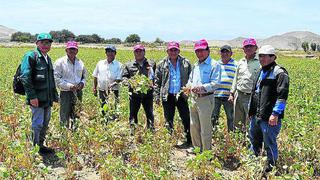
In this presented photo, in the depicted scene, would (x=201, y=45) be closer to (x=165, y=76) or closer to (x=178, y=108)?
(x=165, y=76)

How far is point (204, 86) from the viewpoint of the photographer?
17.1 ft

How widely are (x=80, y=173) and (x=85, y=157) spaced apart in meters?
0.49

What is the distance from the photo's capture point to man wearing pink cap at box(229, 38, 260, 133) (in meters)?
5.69

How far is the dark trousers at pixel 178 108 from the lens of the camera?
20.1 ft

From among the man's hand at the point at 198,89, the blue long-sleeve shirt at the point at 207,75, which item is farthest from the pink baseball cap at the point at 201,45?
the man's hand at the point at 198,89

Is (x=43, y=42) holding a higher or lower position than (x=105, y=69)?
higher

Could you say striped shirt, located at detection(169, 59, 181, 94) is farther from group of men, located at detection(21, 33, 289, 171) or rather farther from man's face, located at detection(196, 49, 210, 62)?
man's face, located at detection(196, 49, 210, 62)

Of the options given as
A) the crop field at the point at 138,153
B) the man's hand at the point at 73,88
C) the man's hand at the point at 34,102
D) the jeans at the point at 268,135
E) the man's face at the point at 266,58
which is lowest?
the crop field at the point at 138,153

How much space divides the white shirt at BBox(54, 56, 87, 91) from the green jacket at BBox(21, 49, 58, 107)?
1.82 ft

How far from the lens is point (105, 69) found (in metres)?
6.70

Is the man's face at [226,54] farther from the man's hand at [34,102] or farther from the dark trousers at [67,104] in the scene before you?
the man's hand at [34,102]

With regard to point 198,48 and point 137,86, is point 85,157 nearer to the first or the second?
point 137,86

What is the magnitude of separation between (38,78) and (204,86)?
8.14 feet

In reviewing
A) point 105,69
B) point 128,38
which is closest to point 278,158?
point 105,69
